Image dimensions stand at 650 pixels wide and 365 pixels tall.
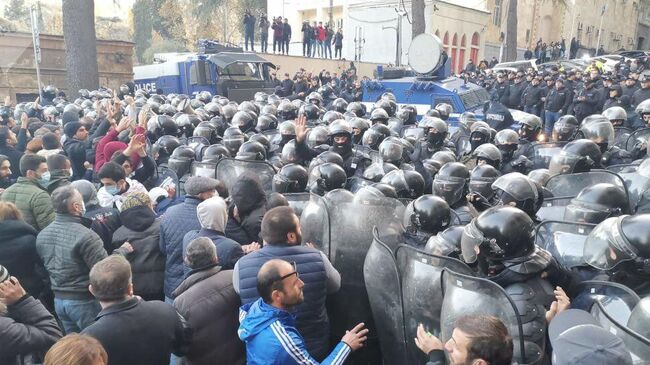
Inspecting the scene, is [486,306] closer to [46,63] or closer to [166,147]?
[166,147]

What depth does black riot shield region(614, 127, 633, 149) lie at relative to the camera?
7214 mm

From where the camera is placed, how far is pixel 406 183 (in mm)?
4656

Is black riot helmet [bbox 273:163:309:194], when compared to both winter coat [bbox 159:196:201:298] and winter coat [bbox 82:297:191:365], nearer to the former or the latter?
winter coat [bbox 159:196:201:298]

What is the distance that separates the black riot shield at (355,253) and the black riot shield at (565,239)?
1.03 metres

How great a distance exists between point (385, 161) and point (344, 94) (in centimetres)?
1083

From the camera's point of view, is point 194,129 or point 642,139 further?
point 194,129

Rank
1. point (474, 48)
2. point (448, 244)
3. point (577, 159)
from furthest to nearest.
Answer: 1. point (474, 48)
2. point (577, 159)
3. point (448, 244)

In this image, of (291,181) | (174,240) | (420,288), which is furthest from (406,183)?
(174,240)

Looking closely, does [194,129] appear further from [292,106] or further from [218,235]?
[218,235]

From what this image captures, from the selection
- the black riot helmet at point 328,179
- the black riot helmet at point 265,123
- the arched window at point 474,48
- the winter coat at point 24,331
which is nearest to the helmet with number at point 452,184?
the black riot helmet at point 328,179

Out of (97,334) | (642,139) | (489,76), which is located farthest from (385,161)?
(489,76)

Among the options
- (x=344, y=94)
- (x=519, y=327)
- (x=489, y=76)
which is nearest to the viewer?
(x=519, y=327)

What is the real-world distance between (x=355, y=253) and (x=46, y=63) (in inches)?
766

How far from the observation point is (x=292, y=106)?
397 inches
